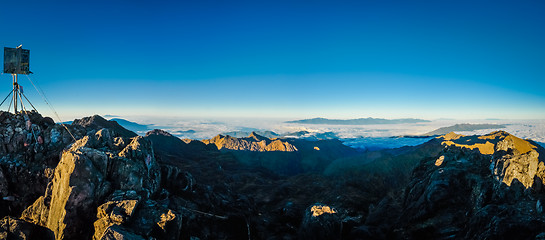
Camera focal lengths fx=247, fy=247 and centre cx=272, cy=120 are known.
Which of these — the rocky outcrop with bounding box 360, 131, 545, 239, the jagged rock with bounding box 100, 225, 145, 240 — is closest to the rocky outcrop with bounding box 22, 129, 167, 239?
the jagged rock with bounding box 100, 225, 145, 240

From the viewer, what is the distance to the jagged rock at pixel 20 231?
20.7m

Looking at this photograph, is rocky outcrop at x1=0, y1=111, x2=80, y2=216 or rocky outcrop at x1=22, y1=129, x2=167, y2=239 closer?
rocky outcrop at x1=22, y1=129, x2=167, y2=239

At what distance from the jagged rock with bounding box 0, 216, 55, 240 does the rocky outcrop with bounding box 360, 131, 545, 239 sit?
139 ft

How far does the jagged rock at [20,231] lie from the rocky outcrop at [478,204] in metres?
42.5

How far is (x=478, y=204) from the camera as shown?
117 feet

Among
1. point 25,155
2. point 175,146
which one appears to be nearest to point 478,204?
point 25,155

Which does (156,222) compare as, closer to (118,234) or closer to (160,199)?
(118,234)

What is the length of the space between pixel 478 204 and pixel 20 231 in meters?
53.4

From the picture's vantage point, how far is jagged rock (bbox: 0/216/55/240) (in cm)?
2066

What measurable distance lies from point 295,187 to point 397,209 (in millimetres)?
57909

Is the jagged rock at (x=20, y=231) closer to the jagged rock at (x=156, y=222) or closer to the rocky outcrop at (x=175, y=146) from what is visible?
the jagged rock at (x=156, y=222)

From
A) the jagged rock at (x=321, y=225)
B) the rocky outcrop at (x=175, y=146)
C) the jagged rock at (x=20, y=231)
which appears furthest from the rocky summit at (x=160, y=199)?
the rocky outcrop at (x=175, y=146)

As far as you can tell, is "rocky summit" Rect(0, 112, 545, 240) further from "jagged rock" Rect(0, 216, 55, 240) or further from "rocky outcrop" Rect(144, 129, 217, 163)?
"rocky outcrop" Rect(144, 129, 217, 163)

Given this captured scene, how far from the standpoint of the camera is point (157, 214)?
23.0m
